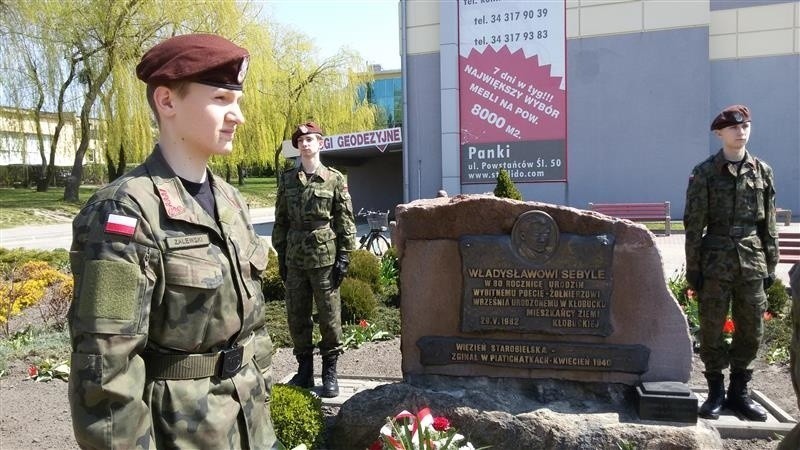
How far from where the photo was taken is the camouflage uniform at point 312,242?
4555 mm

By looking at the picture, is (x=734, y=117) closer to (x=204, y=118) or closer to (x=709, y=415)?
(x=709, y=415)

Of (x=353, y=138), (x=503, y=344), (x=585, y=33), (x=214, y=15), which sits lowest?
(x=503, y=344)

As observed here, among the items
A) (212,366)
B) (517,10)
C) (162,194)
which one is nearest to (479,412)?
(212,366)

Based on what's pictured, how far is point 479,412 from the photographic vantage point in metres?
3.50

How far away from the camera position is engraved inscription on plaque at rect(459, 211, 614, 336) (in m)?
3.63

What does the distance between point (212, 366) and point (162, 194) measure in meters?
0.49

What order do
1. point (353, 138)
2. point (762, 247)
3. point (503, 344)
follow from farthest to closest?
point (353, 138) < point (762, 247) < point (503, 344)

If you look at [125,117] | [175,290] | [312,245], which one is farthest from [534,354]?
[125,117]

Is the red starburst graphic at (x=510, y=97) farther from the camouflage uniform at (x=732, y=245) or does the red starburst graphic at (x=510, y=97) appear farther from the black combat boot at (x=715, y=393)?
the black combat boot at (x=715, y=393)

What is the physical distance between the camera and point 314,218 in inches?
180

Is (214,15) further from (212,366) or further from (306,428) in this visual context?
(212,366)

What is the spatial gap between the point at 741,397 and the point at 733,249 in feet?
3.28

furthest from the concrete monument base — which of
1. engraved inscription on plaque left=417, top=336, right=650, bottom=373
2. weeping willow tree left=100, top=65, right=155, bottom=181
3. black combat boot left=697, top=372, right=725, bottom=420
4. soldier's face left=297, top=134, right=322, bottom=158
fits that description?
weeping willow tree left=100, top=65, right=155, bottom=181

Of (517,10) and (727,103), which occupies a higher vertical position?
(517,10)
